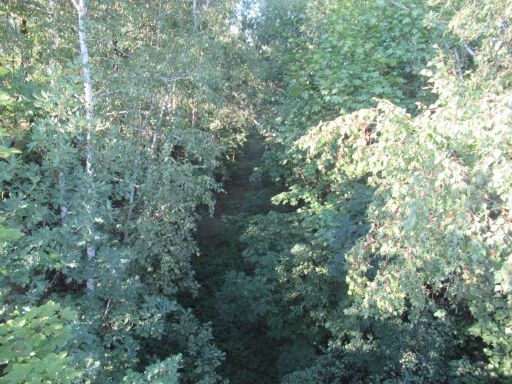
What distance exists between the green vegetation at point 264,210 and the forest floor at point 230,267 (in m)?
0.05

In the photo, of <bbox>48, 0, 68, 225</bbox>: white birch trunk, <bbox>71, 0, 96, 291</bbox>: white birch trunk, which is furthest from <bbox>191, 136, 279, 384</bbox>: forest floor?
<bbox>48, 0, 68, 225</bbox>: white birch trunk

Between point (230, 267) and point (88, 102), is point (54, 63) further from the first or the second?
point (230, 267)

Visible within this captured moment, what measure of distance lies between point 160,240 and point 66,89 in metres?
2.59

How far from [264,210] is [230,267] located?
2.00m

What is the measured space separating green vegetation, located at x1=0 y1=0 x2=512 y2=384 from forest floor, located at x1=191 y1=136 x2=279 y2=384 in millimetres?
52

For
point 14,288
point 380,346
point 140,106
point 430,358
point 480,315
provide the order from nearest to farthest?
1. point 14,288
2. point 480,315
3. point 430,358
4. point 380,346
5. point 140,106

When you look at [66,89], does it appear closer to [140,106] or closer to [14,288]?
[14,288]

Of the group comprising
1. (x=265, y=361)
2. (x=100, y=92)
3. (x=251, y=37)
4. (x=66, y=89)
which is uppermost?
(x=251, y=37)

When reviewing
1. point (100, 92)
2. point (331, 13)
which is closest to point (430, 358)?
point (100, 92)

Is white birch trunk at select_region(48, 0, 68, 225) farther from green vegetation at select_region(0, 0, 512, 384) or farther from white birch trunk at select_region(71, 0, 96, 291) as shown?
white birch trunk at select_region(71, 0, 96, 291)

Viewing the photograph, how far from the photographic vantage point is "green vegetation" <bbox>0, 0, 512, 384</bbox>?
252 centimetres

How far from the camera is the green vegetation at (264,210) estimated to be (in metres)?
2.52

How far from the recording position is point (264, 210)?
998 centimetres

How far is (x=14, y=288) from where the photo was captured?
348 cm
